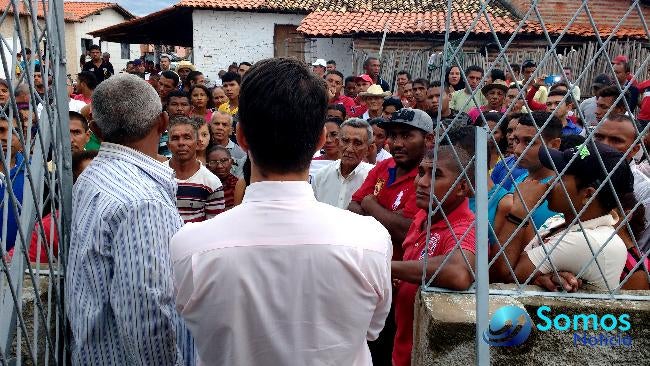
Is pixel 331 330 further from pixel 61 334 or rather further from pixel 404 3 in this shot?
pixel 404 3

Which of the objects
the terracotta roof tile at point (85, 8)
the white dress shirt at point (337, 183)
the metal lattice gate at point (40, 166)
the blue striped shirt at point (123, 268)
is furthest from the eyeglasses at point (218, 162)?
the terracotta roof tile at point (85, 8)

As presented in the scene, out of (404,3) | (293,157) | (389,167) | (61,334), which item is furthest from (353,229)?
(404,3)

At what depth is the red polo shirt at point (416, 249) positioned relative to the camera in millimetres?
2137

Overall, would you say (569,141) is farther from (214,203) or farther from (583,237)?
(214,203)

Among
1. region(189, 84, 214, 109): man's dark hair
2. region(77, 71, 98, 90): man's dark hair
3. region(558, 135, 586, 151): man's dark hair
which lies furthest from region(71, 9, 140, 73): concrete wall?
region(558, 135, 586, 151): man's dark hair

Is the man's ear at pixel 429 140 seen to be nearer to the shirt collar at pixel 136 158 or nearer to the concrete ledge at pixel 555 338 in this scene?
the concrete ledge at pixel 555 338

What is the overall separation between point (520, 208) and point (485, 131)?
0.72m

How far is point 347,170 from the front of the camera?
3.71 meters

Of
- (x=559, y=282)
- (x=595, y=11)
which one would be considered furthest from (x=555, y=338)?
(x=595, y=11)

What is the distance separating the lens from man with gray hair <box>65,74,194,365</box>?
60.5 inches

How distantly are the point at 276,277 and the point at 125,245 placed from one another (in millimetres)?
631

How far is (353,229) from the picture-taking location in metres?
1.14

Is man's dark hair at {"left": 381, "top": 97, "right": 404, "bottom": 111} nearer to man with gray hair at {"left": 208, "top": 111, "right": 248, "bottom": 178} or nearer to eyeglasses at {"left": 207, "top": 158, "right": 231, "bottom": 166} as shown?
man with gray hair at {"left": 208, "top": 111, "right": 248, "bottom": 178}

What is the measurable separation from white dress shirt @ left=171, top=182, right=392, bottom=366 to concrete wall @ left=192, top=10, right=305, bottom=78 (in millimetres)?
17307
